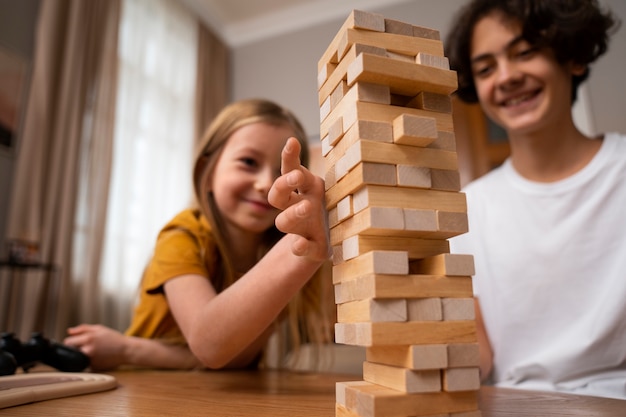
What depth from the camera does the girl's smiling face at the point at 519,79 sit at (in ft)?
4.39

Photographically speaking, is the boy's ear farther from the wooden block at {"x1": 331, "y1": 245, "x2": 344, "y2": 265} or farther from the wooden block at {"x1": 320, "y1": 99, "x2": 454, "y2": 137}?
the wooden block at {"x1": 331, "y1": 245, "x2": 344, "y2": 265}

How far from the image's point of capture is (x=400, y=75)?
513 mm

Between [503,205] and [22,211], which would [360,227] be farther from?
[22,211]

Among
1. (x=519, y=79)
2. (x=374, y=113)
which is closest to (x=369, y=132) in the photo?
(x=374, y=113)

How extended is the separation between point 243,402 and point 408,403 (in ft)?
0.92

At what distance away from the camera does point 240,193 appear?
1.25 m

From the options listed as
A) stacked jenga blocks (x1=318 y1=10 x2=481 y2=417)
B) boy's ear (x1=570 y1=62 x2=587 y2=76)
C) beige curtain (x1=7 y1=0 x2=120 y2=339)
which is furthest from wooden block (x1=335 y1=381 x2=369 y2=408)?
beige curtain (x1=7 y1=0 x2=120 y2=339)

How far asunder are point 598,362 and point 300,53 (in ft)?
12.5

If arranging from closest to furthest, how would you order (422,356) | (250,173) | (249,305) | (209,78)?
(422,356) < (249,305) < (250,173) < (209,78)

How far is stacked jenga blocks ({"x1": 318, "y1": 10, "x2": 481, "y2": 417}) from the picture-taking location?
47 centimetres

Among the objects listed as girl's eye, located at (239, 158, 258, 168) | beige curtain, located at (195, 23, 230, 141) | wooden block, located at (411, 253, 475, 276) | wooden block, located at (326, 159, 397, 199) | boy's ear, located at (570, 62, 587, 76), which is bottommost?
wooden block, located at (411, 253, 475, 276)

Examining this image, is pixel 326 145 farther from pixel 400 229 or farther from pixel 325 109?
pixel 400 229

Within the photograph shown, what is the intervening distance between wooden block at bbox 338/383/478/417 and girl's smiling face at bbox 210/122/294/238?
79cm

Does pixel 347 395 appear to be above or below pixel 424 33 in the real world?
below
